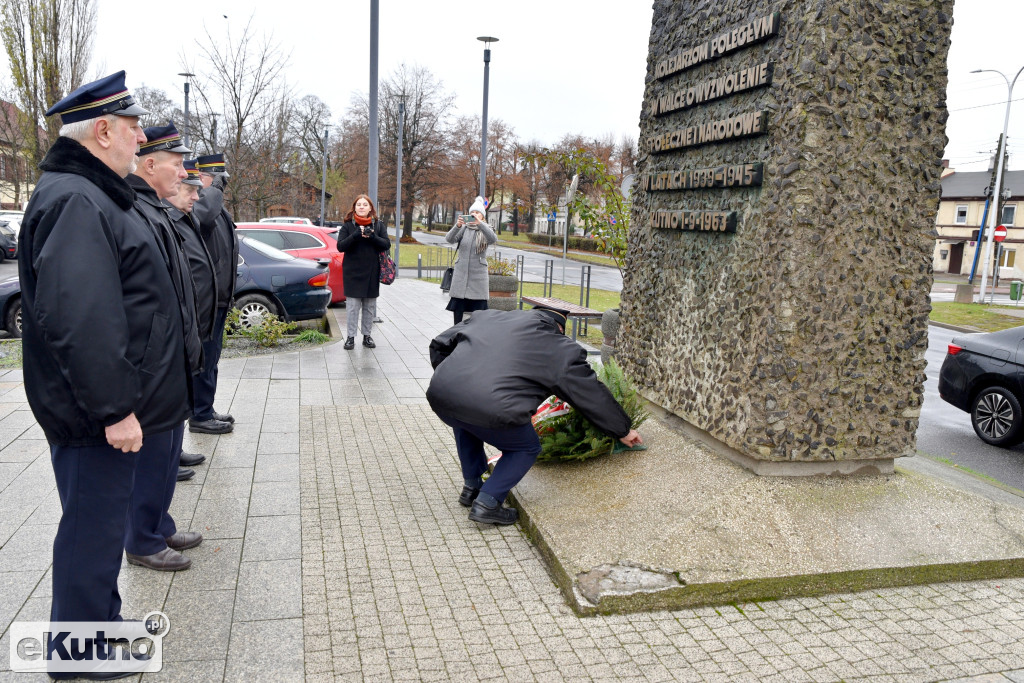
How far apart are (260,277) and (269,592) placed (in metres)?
8.10

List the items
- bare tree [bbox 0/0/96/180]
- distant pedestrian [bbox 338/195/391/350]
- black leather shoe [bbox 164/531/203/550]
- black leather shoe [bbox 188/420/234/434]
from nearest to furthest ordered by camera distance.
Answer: black leather shoe [bbox 164/531/203/550] < black leather shoe [bbox 188/420/234/434] < distant pedestrian [bbox 338/195/391/350] < bare tree [bbox 0/0/96/180]

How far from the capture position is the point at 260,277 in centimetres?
1109

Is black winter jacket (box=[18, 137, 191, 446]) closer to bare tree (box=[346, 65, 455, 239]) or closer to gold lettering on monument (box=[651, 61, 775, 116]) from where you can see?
gold lettering on monument (box=[651, 61, 775, 116])

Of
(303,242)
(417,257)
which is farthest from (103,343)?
(417,257)

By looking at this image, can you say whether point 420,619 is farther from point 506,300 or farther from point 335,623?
point 506,300

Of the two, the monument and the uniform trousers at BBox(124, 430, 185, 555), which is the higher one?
the monument

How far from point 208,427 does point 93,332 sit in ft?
12.0

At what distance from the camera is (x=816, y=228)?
172 inches

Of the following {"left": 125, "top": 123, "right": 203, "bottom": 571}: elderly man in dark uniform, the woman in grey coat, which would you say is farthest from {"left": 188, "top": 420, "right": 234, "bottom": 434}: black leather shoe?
the woman in grey coat

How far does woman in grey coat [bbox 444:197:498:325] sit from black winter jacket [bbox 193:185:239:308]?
428cm

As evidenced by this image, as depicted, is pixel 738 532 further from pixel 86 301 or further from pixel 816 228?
pixel 86 301

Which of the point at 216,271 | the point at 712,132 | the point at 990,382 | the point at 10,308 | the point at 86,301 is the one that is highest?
the point at 712,132

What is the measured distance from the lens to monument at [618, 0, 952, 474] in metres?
4.32

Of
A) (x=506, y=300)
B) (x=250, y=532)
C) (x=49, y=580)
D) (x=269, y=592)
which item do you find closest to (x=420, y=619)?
(x=269, y=592)
